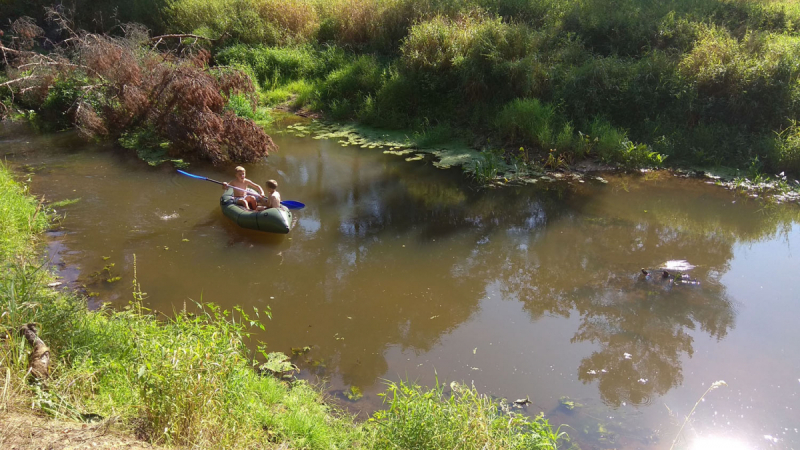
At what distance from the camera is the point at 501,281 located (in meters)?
6.67

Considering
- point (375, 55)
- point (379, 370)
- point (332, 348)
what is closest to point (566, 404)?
point (379, 370)

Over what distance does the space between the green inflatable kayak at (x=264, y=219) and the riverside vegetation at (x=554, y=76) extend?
4570mm

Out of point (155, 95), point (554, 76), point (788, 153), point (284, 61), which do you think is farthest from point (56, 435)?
point (284, 61)

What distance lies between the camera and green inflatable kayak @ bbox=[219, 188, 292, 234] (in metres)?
7.51

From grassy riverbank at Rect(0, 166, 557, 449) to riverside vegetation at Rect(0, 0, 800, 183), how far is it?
7431mm

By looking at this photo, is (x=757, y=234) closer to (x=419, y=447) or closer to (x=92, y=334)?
(x=419, y=447)

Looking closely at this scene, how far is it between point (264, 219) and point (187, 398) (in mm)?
4514

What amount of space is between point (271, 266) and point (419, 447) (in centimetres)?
401

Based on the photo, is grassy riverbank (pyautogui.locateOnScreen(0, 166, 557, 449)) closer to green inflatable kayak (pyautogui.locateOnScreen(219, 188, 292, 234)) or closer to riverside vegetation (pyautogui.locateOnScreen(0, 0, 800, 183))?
green inflatable kayak (pyautogui.locateOnScreen(219, 188, 292, 234))

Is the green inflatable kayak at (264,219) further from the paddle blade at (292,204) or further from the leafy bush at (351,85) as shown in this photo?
the leafy bush at (351,85)

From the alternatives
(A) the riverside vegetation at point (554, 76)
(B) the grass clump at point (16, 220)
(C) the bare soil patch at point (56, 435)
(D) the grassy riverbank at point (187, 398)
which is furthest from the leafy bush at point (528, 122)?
(C) the bare soil patch at point (56, 435)

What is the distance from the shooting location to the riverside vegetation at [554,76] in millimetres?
10523

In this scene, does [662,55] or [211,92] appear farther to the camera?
[662,55]

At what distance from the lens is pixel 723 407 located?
15.2 ft
